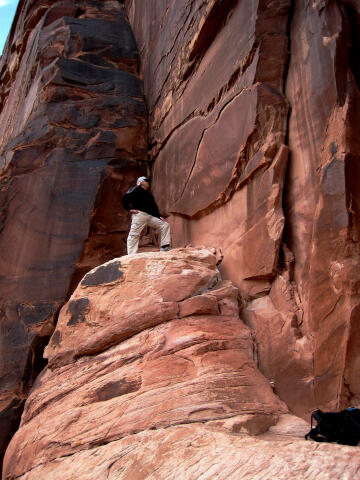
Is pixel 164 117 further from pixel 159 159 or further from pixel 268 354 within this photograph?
pixel 268 354

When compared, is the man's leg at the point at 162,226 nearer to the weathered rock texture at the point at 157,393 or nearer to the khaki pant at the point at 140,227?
the khaki pant at the point at 140,227

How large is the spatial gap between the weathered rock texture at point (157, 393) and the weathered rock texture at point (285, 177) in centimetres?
41

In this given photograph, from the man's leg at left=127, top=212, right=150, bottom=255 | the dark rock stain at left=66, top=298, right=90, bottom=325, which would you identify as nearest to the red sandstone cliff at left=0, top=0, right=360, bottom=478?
the man's leg at left=127, top=212, right=150, bottom=255

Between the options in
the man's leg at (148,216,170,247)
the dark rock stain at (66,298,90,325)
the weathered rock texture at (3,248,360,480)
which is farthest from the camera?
the man's leg at (148,216,170,247)

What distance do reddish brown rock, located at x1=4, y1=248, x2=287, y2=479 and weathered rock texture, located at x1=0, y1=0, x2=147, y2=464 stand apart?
57.3 inches

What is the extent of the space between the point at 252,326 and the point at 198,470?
215 cm

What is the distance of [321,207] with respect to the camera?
A: 13.9ft

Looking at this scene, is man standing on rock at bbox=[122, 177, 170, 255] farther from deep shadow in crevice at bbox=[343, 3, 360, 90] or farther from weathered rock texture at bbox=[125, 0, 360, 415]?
deep shadow in crevice at bbox=[343, 3, 360, 90]

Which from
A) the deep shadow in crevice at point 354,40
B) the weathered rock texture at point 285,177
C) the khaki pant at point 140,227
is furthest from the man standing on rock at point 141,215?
the deep shadow in crevice at point 354,40

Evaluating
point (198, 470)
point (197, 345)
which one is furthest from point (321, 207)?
point (198, 470)

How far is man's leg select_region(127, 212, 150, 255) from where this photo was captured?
650 centimetres

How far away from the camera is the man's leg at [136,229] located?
6.50 meters

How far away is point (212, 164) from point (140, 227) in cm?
149

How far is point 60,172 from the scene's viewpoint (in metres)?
7.47
